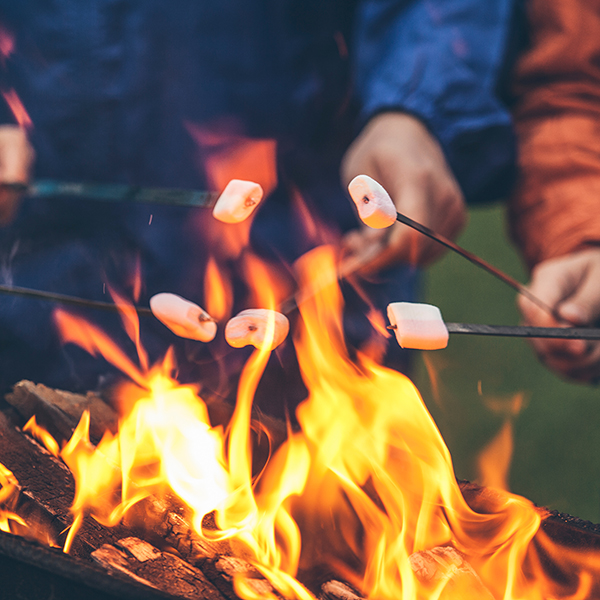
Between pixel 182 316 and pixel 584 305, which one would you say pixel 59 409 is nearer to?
pixel 182 316

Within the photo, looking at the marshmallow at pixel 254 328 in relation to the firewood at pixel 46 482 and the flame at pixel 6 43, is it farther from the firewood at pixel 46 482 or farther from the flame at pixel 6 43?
the flame at pixel 6 43

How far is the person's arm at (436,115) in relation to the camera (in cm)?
103

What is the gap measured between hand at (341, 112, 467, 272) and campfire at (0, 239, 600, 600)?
303mm

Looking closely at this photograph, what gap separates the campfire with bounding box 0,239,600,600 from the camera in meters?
0.59

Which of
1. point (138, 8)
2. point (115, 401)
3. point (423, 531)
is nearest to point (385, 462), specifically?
point (423, 531)

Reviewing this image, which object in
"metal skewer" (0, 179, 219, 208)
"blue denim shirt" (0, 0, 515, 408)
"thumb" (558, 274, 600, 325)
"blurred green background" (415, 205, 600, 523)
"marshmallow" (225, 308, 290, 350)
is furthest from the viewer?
"blurred green background" (415, 205, 600, 523)

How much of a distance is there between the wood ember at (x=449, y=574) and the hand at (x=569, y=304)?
1.60 feet

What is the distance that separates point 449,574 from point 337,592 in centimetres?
13

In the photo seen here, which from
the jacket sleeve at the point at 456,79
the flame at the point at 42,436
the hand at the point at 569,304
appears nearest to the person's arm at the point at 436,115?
the jacket sleeve at the point at 456,79

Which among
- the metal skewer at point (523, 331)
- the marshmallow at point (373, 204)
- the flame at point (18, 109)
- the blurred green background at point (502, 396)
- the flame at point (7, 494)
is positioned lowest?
the blurred green background at point (502, 396)

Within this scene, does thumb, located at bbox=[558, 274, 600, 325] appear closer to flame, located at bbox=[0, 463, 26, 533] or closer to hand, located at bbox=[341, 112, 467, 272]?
hand, located at bbox=[341, 112, 467, 272]

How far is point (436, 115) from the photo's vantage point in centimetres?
113

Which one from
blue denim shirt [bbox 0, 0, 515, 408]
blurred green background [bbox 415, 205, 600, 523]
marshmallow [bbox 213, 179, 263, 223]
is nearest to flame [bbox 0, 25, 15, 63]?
blue denim shirt [bbox 0, 0, 515, 408]

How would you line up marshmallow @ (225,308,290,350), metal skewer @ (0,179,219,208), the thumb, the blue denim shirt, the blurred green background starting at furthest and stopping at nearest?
the blurred green background
the blue denim shirt
the thumb
metal skewer @ (0,179,219,208)
marshmallow @ (225,308,290,350)
